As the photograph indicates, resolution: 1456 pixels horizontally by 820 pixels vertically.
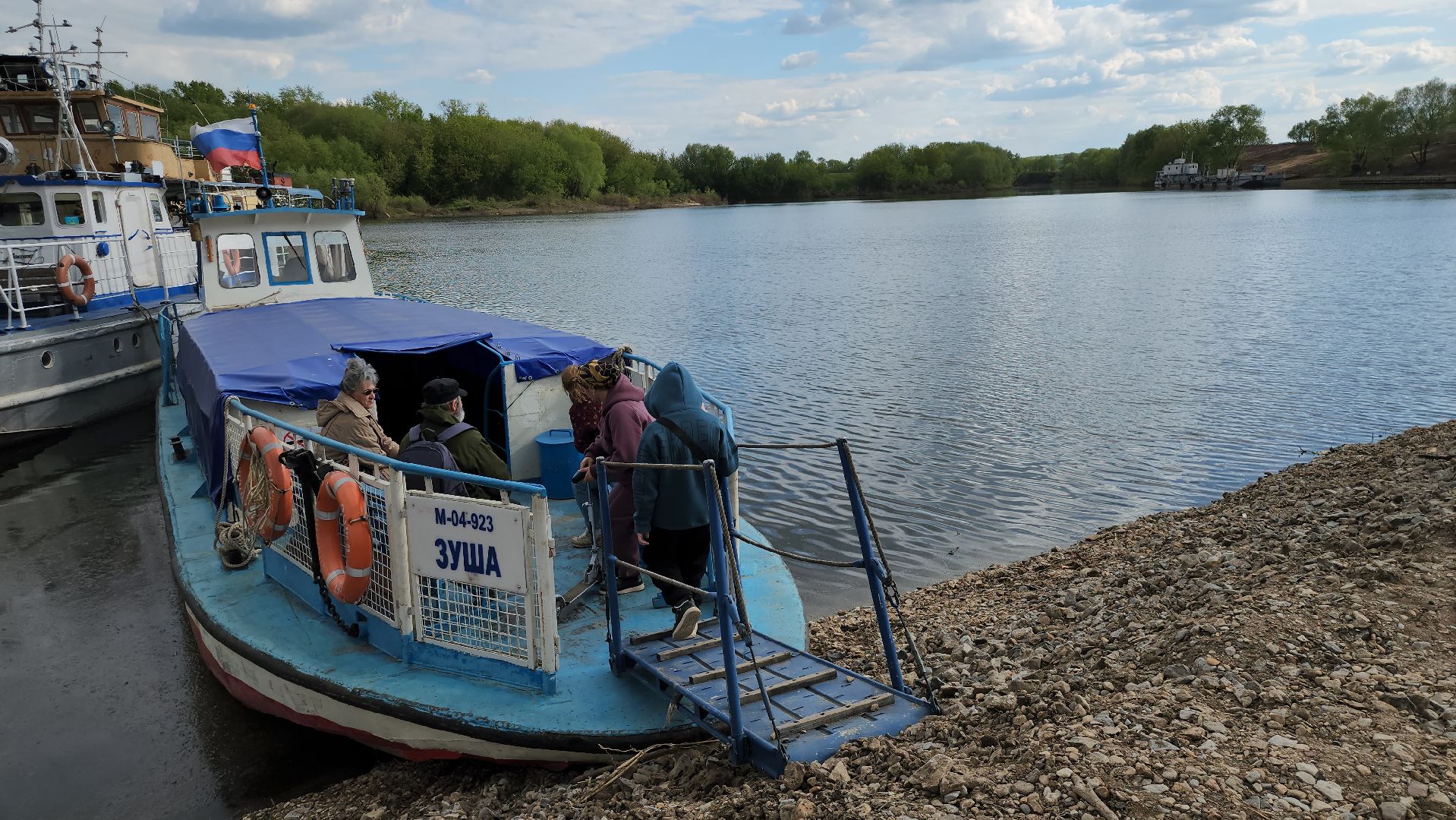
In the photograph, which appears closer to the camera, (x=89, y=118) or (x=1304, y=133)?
(x=89, y=118)

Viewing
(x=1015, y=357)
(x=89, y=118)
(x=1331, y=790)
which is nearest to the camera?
(x=1331, y=790)

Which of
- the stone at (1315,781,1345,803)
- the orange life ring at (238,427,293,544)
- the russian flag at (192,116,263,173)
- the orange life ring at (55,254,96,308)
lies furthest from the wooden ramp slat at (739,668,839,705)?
the orange life ring at (55,254,96,308)

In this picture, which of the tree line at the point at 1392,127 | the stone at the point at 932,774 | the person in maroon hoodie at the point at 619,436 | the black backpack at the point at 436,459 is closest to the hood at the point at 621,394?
the person in maroon hoodie at the point at 619,436

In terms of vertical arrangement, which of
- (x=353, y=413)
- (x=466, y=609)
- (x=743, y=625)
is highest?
(x=353, y=413)

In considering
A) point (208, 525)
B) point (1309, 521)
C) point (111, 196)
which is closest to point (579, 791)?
point (208, 525)

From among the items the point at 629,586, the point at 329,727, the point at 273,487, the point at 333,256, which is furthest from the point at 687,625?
the point at 333,256

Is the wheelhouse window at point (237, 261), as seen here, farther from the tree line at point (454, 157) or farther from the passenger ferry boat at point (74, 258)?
the tree line at point (454, 157)

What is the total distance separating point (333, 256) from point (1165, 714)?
499 inches

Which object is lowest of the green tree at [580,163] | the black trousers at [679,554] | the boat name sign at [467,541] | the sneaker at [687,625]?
the sneaker at [687,625]

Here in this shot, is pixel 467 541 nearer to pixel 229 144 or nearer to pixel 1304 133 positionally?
pixel 229 144

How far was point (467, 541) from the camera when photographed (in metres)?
5.37

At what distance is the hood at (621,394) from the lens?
6105mm

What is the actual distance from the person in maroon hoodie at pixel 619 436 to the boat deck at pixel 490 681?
1.84ft

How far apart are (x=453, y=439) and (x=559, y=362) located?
2.25 m
